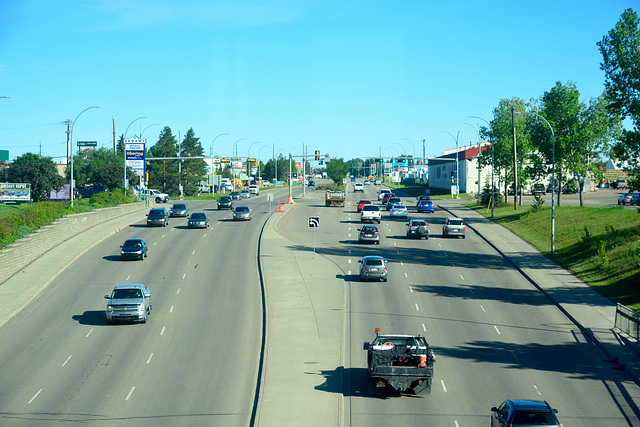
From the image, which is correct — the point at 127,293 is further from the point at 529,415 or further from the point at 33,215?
the point at 33,215

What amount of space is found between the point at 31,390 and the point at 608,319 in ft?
81.5

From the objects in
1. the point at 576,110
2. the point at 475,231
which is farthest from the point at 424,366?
the point at 576,110

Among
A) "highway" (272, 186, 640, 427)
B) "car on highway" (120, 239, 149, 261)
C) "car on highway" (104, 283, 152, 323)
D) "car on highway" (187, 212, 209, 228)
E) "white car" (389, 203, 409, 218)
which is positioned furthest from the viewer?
"white car" (389, 203, 409, 218)

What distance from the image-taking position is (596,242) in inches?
1795

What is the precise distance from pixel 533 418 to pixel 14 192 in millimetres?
67131

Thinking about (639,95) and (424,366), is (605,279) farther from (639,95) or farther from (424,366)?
(424,366)

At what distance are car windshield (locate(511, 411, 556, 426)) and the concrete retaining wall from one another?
3326cm

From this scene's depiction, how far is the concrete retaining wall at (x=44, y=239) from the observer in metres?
40.2

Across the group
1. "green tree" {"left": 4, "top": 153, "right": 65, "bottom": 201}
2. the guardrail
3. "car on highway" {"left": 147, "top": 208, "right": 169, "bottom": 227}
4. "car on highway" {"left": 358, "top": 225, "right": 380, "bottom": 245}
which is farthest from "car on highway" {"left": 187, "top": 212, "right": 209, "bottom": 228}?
the guardrail

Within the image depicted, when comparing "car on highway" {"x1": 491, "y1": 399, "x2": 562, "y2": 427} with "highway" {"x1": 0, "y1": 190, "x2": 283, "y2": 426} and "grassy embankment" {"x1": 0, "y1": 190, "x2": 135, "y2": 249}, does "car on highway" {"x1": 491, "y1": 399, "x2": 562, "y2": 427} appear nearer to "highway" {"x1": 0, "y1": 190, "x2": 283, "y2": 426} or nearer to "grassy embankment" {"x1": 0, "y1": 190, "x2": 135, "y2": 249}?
"highway" {"x1": 0, "y1": 190, "x2": 283, "y2": 426}

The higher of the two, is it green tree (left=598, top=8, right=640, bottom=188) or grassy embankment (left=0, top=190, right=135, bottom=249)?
green tree (left=598, top=8, right=640, bottom=188)

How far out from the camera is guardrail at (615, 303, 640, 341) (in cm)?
2637

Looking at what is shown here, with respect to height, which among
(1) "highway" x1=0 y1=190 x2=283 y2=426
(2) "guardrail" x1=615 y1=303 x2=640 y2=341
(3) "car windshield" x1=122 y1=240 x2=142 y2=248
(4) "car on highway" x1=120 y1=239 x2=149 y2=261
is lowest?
(1) "highway" x1=0 y1=190 x2=283 y2=426

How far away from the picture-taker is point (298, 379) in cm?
2141
